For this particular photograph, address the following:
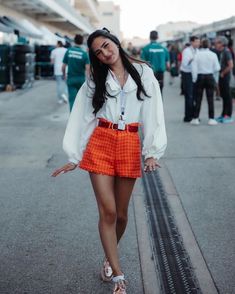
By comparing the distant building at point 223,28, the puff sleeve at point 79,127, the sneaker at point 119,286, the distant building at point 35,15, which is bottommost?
the sneaker at point 119,286

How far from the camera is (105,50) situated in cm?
316

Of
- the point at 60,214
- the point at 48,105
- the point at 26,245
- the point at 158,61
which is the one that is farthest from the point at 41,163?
the point at 48,105

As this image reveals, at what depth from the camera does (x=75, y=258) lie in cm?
387

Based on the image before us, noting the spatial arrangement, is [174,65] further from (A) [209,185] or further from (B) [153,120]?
(B) [153,120]

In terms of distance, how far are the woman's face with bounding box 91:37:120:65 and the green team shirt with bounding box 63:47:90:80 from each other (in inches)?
250

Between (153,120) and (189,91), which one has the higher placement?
(153,120)

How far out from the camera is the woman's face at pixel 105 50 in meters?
3.17

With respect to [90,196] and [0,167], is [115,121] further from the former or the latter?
[0,167]

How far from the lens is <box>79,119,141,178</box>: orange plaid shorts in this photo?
3168 mm

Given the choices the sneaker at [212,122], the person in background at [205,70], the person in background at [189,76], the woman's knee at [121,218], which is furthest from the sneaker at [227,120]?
the woman's knee at [121,218]

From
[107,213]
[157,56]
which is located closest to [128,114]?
[107,213]

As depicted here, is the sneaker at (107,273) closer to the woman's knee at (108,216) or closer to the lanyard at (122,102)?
the woman's knee at (108,216)

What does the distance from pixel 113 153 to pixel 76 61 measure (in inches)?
257

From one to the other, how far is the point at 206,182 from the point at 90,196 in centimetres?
153
